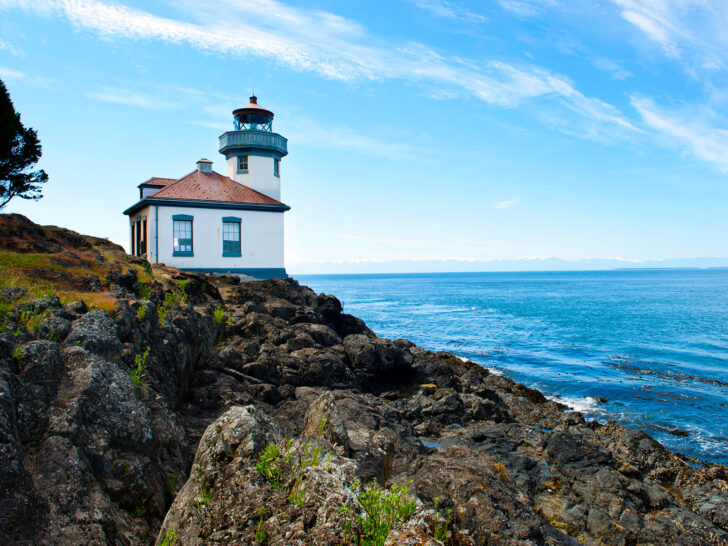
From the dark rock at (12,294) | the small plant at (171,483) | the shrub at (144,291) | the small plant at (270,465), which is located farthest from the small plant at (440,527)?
the shrub at (144,291)

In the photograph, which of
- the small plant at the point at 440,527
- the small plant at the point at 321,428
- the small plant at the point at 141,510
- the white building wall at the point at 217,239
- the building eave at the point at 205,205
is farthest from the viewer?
the white building wall at the point at 217,239

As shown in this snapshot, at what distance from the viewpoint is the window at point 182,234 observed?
29.3 m

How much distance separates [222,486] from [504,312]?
61664mm

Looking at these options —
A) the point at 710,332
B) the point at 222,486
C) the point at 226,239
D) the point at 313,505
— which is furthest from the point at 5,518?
the point at 710,332

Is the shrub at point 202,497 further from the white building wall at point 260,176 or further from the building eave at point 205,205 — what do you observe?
the white building wall at point 260,176

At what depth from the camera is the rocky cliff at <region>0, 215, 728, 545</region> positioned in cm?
466

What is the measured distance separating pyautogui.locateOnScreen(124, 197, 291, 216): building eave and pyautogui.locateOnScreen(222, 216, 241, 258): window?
80 centimetres

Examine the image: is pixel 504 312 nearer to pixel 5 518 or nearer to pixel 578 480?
pixel 578 480

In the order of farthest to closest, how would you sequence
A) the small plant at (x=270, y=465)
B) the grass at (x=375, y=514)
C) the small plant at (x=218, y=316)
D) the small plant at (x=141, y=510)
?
the small plant at (x=218, y=316) < the small plant at (x=141, y=510) < the small plant at (x=270, y=465) < the grass at (x=375, y=514)

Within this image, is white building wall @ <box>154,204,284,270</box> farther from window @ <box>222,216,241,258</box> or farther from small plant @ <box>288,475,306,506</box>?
small plant @ <box>288,475,306,506</box>

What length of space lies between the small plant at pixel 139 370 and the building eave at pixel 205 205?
22.2m

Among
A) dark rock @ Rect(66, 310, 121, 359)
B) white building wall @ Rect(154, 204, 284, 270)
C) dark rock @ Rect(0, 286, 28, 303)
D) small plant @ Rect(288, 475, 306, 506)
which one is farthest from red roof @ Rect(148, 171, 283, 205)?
small plant @ Rect(288, 475, 306, 506)

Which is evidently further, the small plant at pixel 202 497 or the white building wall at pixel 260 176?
the white building wall at pixel 260 176

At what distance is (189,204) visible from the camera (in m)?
29.4
